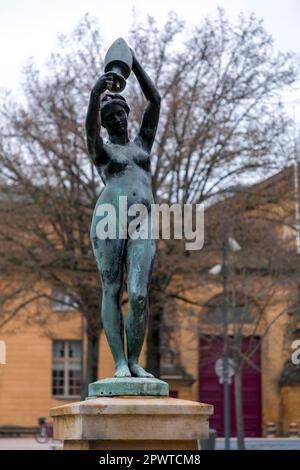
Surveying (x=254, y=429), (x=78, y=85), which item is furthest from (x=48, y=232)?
(x=254, y=429)

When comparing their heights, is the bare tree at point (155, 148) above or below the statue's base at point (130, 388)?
above

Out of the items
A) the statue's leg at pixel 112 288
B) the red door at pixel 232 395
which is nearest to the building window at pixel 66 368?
the red door at pixel 232 395

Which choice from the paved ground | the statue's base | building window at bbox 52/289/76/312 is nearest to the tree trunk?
the paved ground

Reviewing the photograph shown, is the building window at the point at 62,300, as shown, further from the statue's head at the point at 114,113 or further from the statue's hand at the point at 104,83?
the statue's hand at the point at 104,83

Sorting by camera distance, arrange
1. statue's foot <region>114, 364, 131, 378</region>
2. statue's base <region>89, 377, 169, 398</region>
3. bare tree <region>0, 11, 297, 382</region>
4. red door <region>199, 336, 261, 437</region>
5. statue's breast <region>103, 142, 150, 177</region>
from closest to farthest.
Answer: statue's base <region>89, 377, 169, 398</region> → statue's foot <region>114, 364, 131, 378</region> → statue's breast <region>103, 142, 150, 177</region> → bare tree <region>0, 11, 297, 382</region> → red door <region>199, 336, 261, 437</region>

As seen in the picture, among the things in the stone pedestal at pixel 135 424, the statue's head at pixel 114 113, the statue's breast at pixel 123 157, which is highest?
the statue's head at pixel 114 113

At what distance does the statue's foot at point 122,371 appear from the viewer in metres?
8.45

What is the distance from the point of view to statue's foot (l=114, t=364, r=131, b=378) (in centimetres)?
845

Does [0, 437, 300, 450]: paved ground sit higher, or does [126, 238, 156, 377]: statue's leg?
[0, 437, 300, 450]: paved ground

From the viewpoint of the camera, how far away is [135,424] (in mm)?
7828

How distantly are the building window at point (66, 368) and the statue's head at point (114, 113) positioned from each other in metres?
37.4

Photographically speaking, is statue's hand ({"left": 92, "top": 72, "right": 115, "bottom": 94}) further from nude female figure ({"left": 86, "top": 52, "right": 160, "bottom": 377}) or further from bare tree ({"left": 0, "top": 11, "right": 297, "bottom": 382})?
bare tree ({"left": 0, "top": 11, "right": 297, "bottom": 382})

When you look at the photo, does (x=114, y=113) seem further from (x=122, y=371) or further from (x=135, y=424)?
(x=135, y=424)

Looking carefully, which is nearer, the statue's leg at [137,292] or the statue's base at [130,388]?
the statue's base at [130,388]
